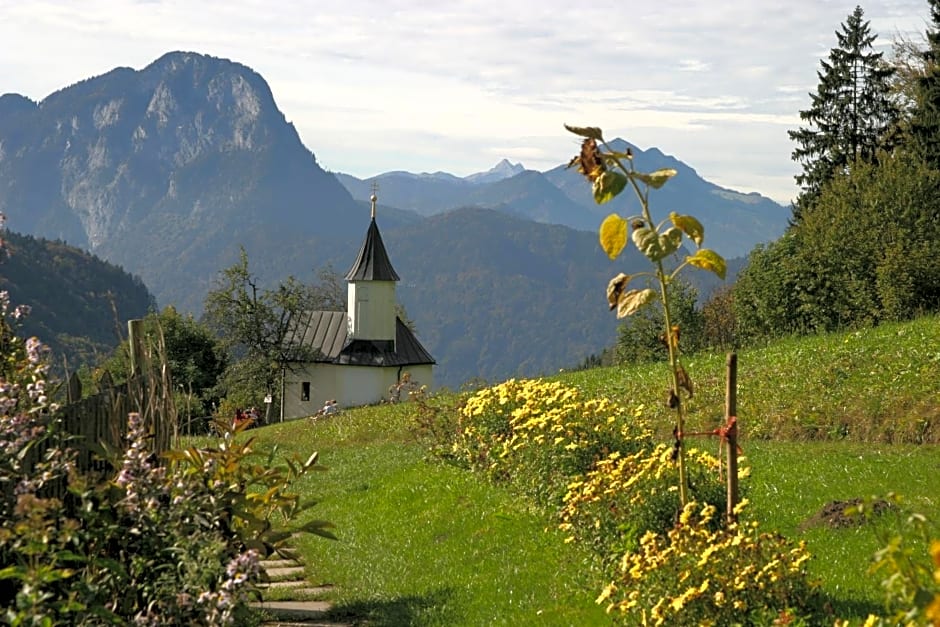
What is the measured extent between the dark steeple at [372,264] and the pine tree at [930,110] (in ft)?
76.7

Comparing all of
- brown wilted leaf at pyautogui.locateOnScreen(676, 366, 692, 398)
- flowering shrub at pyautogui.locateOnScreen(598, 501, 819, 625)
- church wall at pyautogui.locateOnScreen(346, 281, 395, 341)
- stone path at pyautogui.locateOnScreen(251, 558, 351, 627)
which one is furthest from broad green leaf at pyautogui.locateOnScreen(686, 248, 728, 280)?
church wall at pyautogui.locateOnScreen(346, 281, 395, 341)

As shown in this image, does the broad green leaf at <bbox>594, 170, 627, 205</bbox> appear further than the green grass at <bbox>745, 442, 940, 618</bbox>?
No

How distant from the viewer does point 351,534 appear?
10156 millimetres

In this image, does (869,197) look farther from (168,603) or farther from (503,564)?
(168,603)

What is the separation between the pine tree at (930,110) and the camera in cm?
3109

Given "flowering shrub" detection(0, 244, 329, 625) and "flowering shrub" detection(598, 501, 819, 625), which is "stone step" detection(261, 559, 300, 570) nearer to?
"flowering shrub" detection(0, 244, 329, 625)

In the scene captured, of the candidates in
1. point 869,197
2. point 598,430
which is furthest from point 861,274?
point 598,430

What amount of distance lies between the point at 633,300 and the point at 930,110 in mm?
30185

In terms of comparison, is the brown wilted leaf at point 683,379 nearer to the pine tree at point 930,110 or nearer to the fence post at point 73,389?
the fence post at point 73,389

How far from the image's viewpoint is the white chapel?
47.8 meters

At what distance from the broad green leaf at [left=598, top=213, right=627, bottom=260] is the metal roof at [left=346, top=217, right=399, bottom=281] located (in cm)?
4229

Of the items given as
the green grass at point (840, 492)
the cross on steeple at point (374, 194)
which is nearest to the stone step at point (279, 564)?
the green grass at point (840, 492)

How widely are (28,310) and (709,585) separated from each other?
166 inches

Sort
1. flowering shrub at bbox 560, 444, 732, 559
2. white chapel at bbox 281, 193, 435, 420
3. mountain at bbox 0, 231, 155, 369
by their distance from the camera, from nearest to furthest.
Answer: flowering shrub at bbox 560, 444, 732, 559
white chapel at bbox 281, 193, 435, 420
mountain at bbox 0, 231, 155, 369
